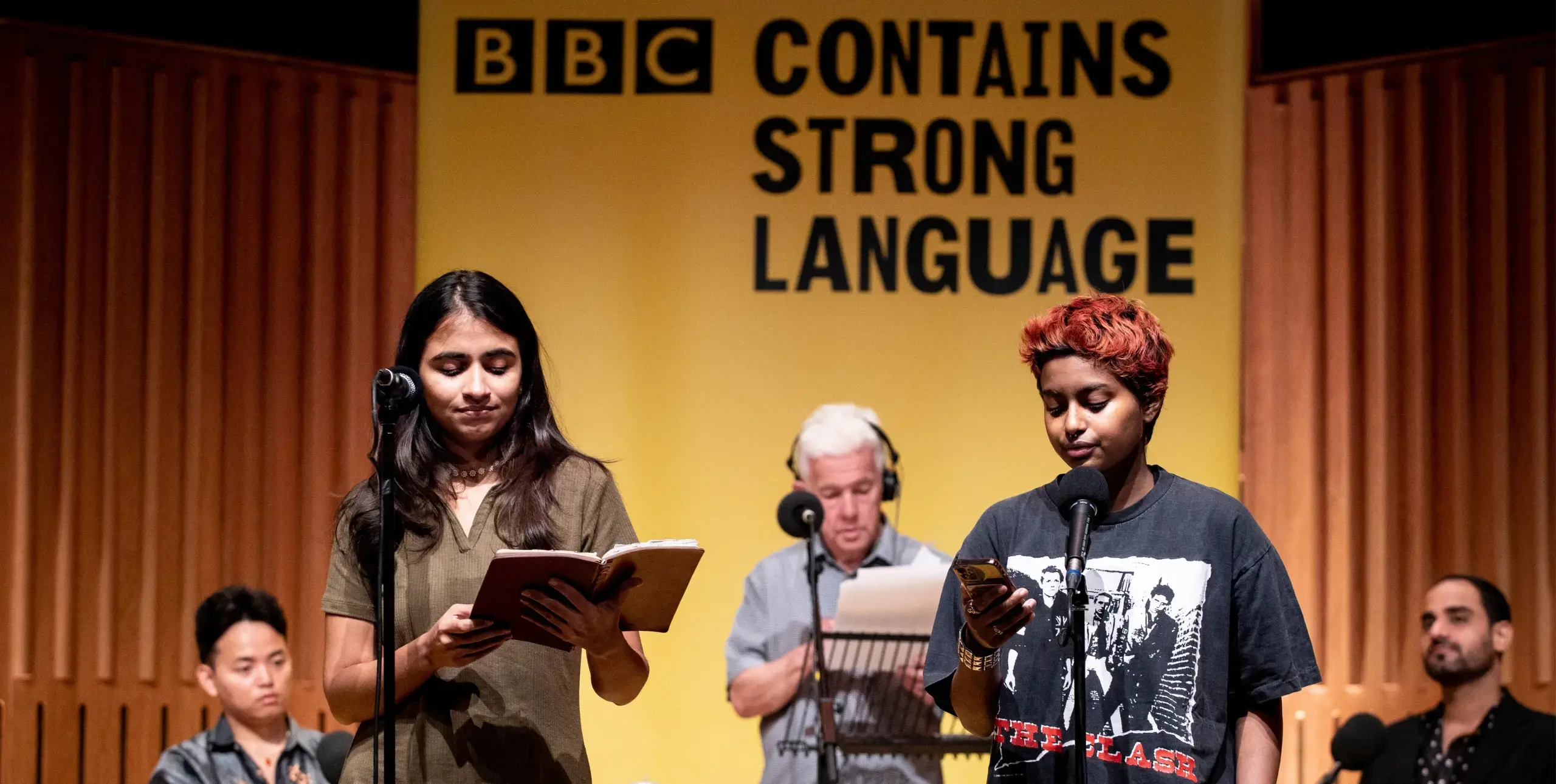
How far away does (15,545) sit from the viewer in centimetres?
455

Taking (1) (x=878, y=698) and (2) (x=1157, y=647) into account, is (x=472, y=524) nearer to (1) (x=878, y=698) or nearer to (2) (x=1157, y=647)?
(2) (x=1157, y=647)

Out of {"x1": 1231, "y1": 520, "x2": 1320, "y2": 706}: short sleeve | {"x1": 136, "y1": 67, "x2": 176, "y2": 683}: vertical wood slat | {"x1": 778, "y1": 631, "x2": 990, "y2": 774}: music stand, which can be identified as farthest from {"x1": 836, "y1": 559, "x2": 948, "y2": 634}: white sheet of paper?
{"x1": 136, "y1": 67, "x2": 176, "y2": 683}: vertical wood slat

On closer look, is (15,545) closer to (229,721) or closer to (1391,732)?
(229,721)

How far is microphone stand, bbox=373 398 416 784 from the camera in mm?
2086

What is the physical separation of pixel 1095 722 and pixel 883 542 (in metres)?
2.16

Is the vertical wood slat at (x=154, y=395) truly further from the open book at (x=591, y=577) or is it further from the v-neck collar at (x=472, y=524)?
the open book at (x=591, y=577)

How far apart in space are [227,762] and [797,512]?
190cm

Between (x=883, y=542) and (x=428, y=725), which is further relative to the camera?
(x=883, y=542)

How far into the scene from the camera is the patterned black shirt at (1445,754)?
4391 mm

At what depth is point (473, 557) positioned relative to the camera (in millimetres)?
2242

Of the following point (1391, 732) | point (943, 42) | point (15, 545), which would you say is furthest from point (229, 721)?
point (1391, 732)

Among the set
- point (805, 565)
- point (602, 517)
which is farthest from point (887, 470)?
point (602, 517)

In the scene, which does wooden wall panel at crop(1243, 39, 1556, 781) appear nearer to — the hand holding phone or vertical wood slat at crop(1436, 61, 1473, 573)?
vertical wood slat at crop(1436, 61, 1473, 573)

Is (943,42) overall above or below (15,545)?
above
